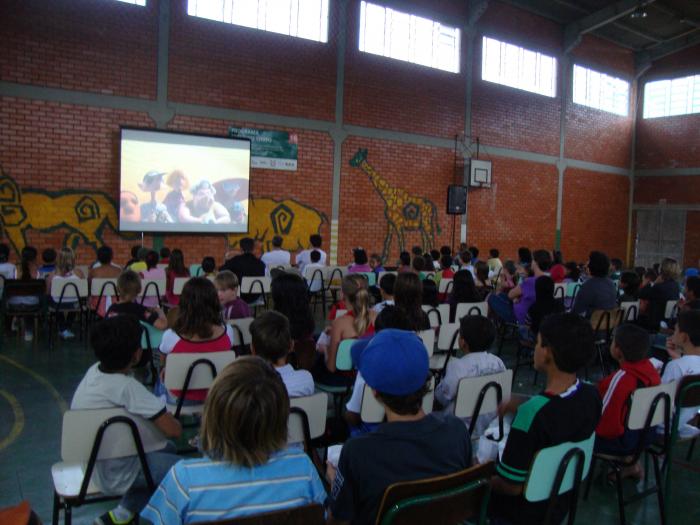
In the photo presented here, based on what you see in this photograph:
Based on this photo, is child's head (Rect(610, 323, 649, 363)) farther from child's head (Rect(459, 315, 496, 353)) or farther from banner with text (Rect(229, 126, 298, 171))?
banner with text (Rect(229, 126, 298, 171))

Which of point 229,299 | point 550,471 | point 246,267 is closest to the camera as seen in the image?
point 550,471

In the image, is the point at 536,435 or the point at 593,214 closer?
the point at 536,435

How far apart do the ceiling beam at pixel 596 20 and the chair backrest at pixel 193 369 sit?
12702 millimetres

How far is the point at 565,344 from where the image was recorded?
2271 millimetres

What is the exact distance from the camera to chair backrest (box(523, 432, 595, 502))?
1.92m

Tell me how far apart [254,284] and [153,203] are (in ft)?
9.69

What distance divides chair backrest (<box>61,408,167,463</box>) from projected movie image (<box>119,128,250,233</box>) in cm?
688

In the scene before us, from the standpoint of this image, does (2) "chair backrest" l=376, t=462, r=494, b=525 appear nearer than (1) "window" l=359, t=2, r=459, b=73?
Yes

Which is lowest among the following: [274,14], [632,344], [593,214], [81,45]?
[632,344]

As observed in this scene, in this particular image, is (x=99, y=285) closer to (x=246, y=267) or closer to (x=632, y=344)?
(x=246, y=267)

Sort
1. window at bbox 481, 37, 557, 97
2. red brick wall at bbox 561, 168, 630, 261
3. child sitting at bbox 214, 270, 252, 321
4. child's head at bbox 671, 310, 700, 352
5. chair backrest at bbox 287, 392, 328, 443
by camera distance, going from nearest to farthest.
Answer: chair backrest at bbox 287, 392, 328, 443 → child's head at bbox 671, 310, 700, 352 → child sitting at bbox 214, 270, 252, 321 → window at bbox 481, 37, 557, 97 → red brick wall at bbox 561, 168, 630, 261

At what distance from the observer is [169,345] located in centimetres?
337

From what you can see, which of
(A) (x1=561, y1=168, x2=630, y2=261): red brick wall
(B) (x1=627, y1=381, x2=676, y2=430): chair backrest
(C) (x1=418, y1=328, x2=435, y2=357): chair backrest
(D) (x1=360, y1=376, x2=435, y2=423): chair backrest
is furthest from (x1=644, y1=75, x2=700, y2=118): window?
(D) (x1=360, y1=376, x2=435, y2=423): chair backrest

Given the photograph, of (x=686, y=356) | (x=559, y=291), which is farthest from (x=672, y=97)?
(x=686, y=356)
